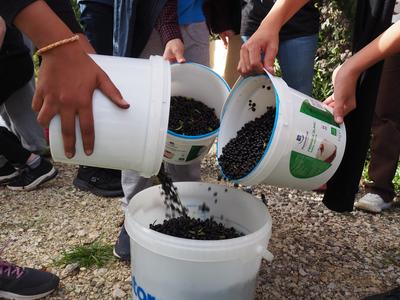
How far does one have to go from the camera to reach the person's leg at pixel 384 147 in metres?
1.89

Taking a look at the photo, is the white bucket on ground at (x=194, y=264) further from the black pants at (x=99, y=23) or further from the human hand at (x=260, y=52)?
the black pants at (x=99, y=23)

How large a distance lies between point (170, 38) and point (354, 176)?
726 millimetres

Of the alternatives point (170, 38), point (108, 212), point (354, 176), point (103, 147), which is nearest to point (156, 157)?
point (103, 147)

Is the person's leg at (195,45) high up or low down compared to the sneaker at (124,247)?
up

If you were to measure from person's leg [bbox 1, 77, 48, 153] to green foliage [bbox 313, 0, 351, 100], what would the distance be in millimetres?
1738

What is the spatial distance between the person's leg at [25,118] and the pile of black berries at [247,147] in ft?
4.93

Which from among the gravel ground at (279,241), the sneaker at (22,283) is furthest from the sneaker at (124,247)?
the sneaker at (22,283)

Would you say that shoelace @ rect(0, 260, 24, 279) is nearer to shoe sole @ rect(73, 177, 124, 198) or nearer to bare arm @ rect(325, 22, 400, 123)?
shoe sole @ rect(73, 177, 124, 198)

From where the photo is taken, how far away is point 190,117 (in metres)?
1.38

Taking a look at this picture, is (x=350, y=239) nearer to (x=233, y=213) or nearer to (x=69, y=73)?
(x=233, y=213)

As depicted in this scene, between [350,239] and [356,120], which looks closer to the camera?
[356,120]

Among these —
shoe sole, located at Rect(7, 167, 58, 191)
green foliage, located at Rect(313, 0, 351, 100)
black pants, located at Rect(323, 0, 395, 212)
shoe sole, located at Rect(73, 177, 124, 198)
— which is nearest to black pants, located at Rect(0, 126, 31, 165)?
shoe sole, located at Rect(7, 167, 58, 191)

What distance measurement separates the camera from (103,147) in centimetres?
93

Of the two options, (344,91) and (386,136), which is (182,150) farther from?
(386,136)
